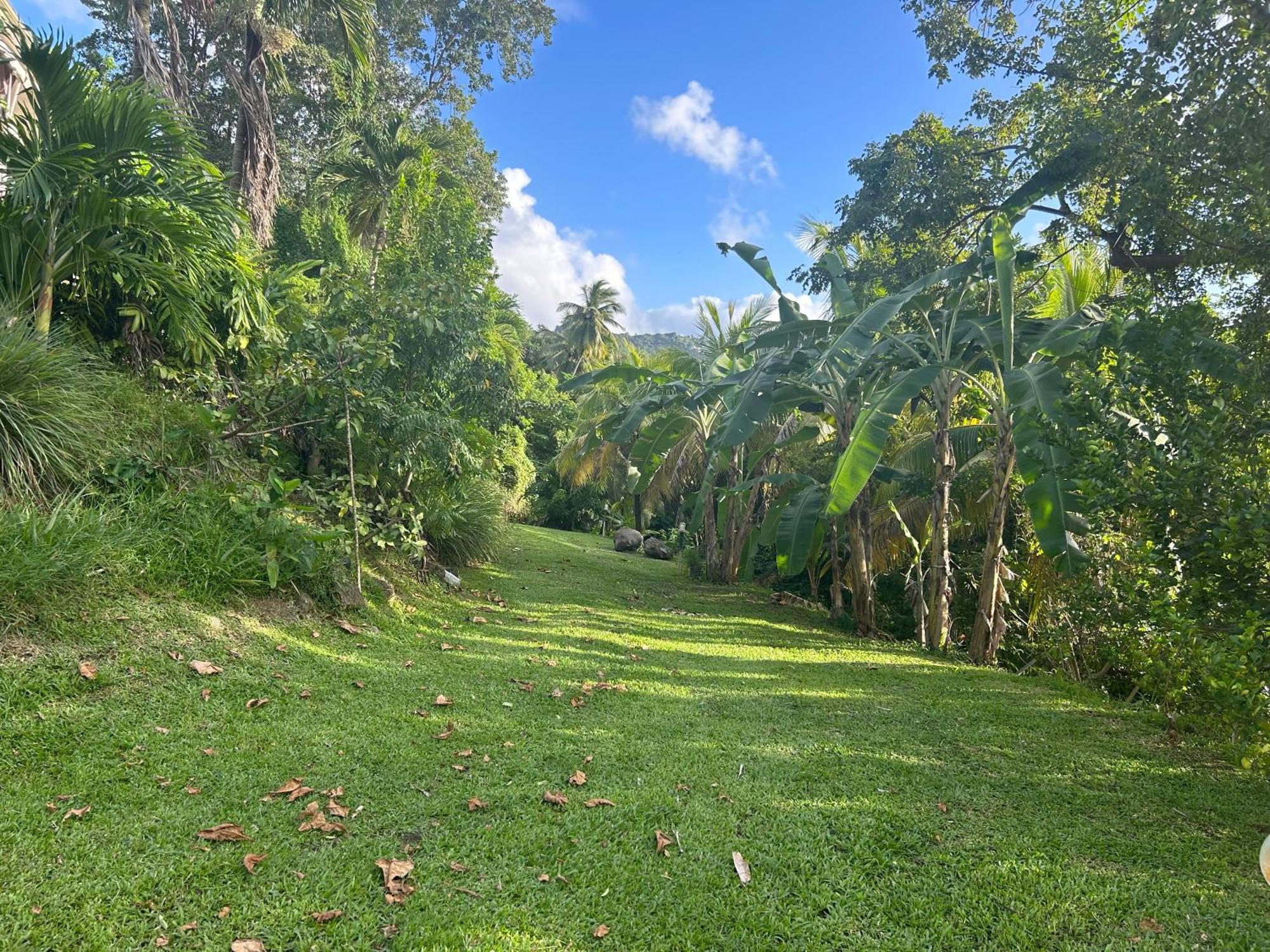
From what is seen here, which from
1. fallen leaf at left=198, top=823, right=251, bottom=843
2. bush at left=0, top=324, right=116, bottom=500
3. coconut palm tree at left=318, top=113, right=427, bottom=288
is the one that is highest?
coconut palm tree at left=318, top=113, right=427, bottom=288

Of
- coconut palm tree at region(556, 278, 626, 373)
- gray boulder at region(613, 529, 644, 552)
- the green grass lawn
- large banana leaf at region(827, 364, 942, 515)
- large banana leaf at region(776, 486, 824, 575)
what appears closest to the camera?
the green grass lawn

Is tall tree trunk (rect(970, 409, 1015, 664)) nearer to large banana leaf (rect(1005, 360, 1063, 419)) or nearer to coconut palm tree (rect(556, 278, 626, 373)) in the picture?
large banana leaf (rect(1005, 360, 1063, 419))

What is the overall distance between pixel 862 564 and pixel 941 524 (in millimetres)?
1527

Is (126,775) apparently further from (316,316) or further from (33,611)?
(316,316)

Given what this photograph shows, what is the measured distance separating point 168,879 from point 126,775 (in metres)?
0.82

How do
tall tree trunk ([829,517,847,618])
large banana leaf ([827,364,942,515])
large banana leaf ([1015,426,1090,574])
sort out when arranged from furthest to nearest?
tall tree trunk ([829,517,847,618]), large banana leaf ([1015,426,1090,574]), large banana leaf ([827,364,942,515])

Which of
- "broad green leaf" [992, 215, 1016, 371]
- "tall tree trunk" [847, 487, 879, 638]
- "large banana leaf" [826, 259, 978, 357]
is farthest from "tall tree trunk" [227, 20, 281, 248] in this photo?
"broad green leaf" [992, 215, 1016, 371]

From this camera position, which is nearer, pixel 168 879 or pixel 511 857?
pixel 168 879

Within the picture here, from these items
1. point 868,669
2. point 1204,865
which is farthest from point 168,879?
point 868,669

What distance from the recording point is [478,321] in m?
7.74

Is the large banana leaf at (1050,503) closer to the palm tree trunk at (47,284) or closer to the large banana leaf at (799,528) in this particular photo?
the large banana leaf at (799,528)

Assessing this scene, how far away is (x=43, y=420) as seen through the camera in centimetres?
433

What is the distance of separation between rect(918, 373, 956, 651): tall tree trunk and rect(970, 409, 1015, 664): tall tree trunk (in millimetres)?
504

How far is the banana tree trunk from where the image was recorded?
24.7 feet
